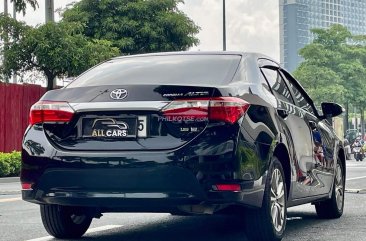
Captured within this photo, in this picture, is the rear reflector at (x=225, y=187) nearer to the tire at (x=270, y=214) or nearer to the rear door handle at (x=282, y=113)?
the tire at (x=270, y=214)

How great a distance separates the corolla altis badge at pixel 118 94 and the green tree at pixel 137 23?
103 feet

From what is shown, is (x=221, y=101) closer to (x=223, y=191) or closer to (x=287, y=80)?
(x=223, y=191)

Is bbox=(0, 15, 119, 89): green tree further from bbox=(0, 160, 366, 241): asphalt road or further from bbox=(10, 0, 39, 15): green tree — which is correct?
bbox=(0, 160, 366, 241): asphalt road

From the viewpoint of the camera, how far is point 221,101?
6.10 meters

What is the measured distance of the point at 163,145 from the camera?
19.8 feet

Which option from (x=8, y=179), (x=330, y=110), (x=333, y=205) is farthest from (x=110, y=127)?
(x=8, y=179)

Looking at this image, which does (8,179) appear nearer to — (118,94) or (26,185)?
(26,185)

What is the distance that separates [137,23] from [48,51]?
38.7 ft

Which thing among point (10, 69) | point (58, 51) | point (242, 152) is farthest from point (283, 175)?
point (10, 69)

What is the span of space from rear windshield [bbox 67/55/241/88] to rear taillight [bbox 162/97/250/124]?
32cm

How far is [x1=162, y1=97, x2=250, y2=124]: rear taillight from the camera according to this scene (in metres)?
6.05

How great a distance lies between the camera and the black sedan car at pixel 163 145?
6.02 m

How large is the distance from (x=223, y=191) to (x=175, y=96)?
0.74 m

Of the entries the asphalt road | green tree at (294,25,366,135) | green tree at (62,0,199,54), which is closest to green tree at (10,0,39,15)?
green tree at (62,0,199,54)
